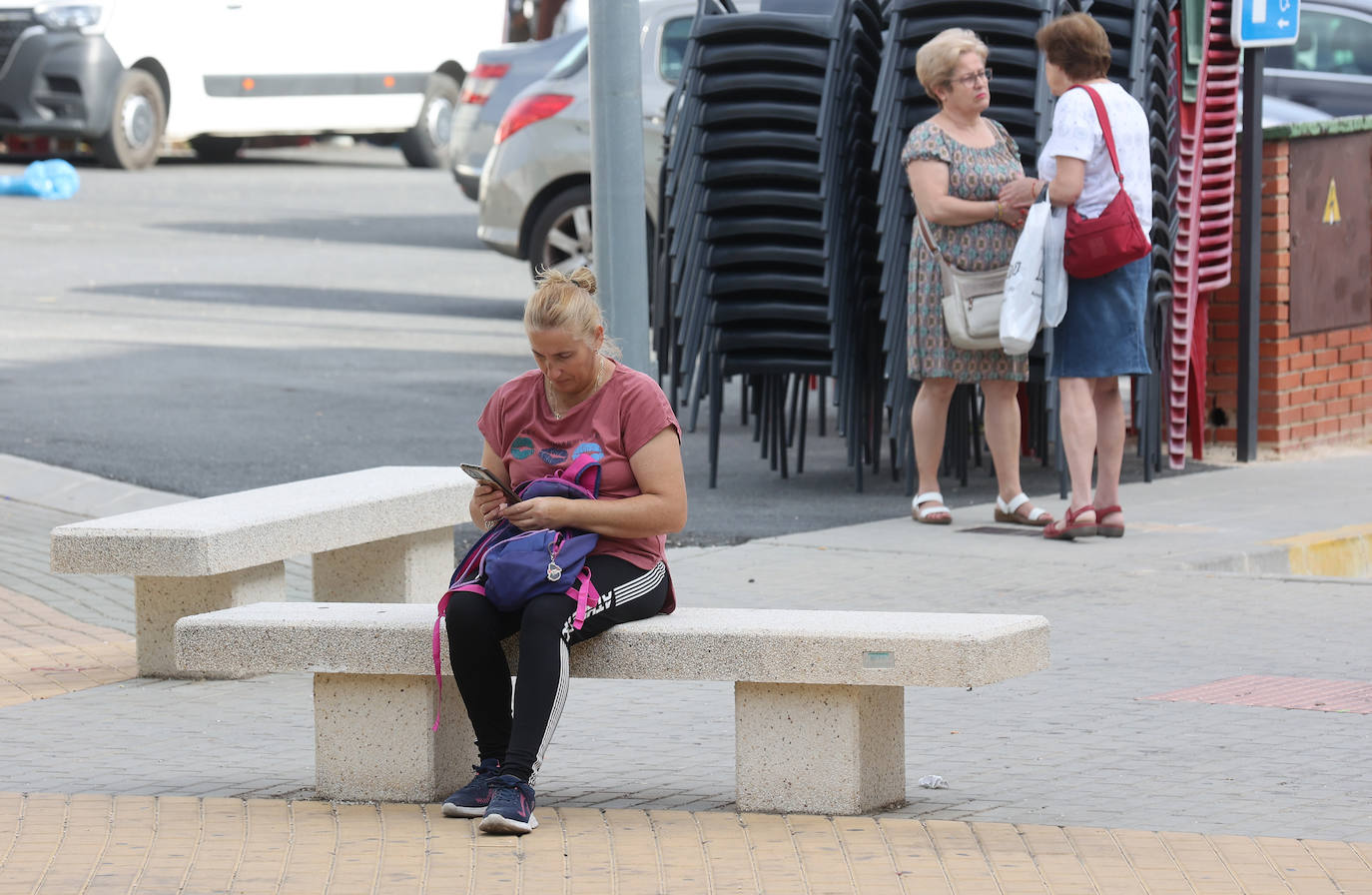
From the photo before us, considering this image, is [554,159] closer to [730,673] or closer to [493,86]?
[493,86]

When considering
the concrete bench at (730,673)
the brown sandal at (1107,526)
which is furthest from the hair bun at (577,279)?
the brown sandal at (1107,526)

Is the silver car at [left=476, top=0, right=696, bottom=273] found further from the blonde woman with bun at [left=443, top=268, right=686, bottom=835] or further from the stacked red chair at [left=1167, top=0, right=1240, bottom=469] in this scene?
the blonde woman with bun at [left=443, top=268, right=686, bottom=835]

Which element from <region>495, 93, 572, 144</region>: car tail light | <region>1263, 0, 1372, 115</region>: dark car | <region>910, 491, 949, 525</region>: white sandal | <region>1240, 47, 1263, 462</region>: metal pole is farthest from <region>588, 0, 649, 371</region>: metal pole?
<region>1263, 0, 1372, 115</region>: dark car

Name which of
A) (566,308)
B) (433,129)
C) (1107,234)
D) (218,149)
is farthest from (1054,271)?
(218,149)

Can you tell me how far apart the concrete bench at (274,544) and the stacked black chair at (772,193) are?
2.67 metres

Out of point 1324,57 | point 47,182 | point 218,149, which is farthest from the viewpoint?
point 218,149

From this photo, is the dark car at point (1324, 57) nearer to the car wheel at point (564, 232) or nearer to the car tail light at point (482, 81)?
the car wheel at point (564, 232)

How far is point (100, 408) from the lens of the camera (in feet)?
38.4

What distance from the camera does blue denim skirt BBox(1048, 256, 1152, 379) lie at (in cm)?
858

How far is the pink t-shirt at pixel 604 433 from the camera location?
5.37 metres

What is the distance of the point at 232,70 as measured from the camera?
2611 centimetres

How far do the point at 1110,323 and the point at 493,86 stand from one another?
9410 mm

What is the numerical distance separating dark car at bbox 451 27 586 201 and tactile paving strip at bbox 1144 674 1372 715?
36.1ft

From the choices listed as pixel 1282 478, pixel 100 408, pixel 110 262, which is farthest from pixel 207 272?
pixel 1282 478
